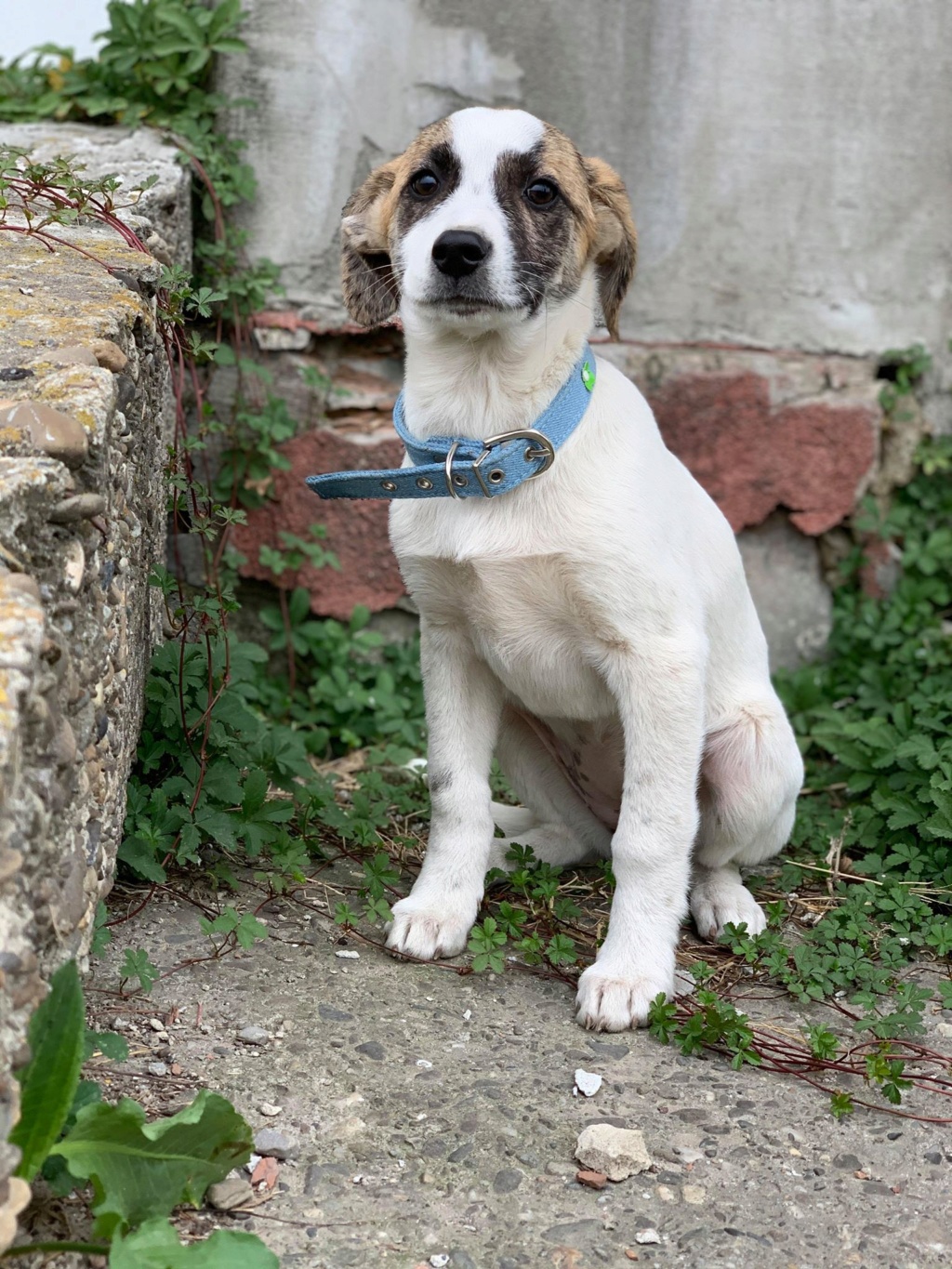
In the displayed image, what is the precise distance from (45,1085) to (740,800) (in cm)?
183

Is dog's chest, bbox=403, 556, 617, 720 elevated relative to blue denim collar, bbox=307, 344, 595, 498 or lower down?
lower down

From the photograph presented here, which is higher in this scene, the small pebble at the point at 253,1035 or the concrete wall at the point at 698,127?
the concrete wall at the point at 698,127

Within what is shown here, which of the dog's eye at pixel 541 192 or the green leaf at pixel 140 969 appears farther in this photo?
the dog's eye at pixel 541 192

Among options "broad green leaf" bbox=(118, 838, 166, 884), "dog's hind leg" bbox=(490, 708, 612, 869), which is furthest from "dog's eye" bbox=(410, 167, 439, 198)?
"broad green leaf" bbox=(118, 838, 166, 884)

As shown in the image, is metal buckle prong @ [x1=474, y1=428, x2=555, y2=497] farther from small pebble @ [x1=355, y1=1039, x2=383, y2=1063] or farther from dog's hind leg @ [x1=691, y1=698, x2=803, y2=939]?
small pebble @ [x1=355, y1=1039, x2=383, y2=1063]

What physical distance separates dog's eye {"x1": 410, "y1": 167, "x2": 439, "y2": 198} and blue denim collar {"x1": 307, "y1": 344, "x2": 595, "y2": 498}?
0.48m

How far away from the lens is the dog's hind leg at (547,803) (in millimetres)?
3363

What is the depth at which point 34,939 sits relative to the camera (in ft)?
5.63

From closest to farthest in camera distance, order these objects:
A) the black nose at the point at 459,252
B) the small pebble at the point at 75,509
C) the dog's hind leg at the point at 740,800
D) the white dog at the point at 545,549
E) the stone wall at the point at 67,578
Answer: the stone wall at the point at 67,578 < the small pebble at the point at 75,509 < the black nose at the point at 459,252 < the white dog at the point at 545,549 < the dog's hind leg at the point at 740,800

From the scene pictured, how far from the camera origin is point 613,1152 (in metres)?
2.16

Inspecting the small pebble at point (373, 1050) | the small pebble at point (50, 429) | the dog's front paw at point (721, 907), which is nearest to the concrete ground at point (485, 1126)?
the small pebble at point (373, 1050)

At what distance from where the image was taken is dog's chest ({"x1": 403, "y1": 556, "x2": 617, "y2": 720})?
2.68 m

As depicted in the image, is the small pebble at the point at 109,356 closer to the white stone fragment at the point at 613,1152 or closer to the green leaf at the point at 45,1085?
the green leaf at the point at 45,1085

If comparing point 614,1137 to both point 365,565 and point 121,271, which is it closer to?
point 121,271
